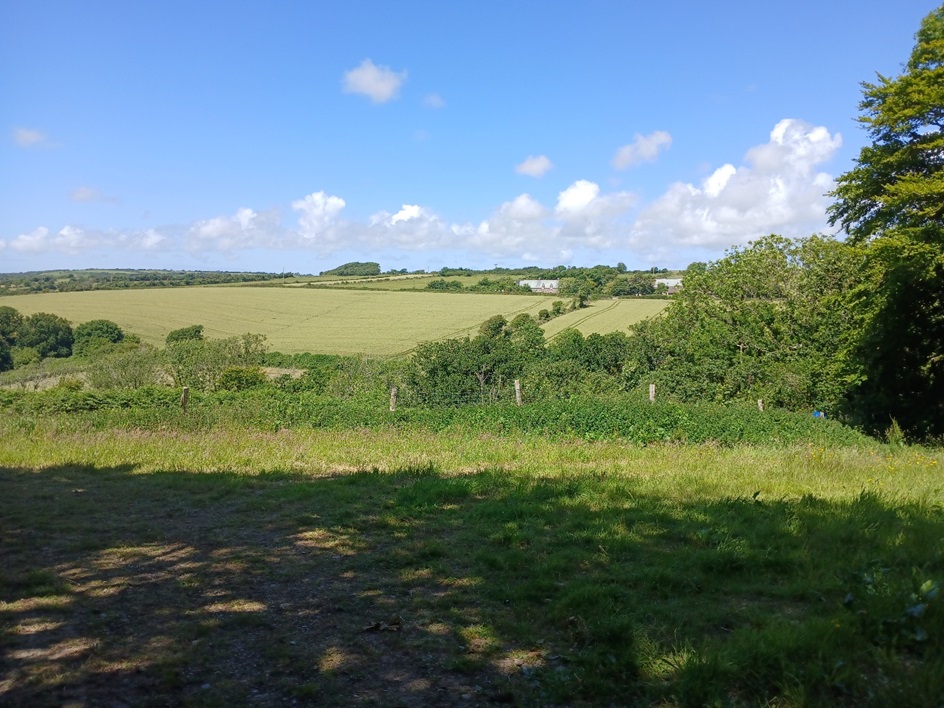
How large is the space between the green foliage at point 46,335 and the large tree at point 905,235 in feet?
163

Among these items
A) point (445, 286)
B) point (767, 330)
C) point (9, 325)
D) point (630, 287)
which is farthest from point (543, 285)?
point (9, 325)

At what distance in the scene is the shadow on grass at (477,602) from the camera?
3.45 metres

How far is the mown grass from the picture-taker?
11.4 feet

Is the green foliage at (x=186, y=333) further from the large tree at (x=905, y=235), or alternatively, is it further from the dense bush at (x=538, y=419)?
the large tree at (x=905, y=235)

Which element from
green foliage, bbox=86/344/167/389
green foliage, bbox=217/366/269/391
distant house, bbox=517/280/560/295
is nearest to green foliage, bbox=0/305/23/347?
green foliage, bbox=86/344/167/389

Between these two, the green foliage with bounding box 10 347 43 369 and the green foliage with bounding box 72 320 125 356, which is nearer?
the green foliage with bounding box 10 347 43 369

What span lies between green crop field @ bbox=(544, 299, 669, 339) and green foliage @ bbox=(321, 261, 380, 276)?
2173 inches

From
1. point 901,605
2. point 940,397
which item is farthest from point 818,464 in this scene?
point 940,397

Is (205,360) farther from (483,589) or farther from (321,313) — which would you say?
(321,313)

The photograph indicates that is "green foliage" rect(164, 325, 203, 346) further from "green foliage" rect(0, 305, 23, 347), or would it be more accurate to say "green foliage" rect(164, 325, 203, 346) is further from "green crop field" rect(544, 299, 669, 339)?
"green crop field" rect(544, 299, 669, 339)

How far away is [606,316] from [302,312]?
31.5 m

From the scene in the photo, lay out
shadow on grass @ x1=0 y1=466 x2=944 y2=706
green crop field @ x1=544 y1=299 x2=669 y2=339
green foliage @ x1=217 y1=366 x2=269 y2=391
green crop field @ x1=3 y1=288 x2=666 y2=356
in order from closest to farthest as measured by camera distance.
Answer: shadow on grass @ x1=0 y1=466 x2=944 y2=706 → green foliage @ x1=217 y1=366 x2=269 y2=391 → green crop field @ x1=3 y1=288 x2=666 y2=356 → green crop field @ x1=544 y1=299 x2=669 y2=339

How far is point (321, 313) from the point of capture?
64625 mm

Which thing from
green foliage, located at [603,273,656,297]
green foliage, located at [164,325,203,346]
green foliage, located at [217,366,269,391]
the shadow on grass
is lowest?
green foliage, located at [217,366,269,391]
